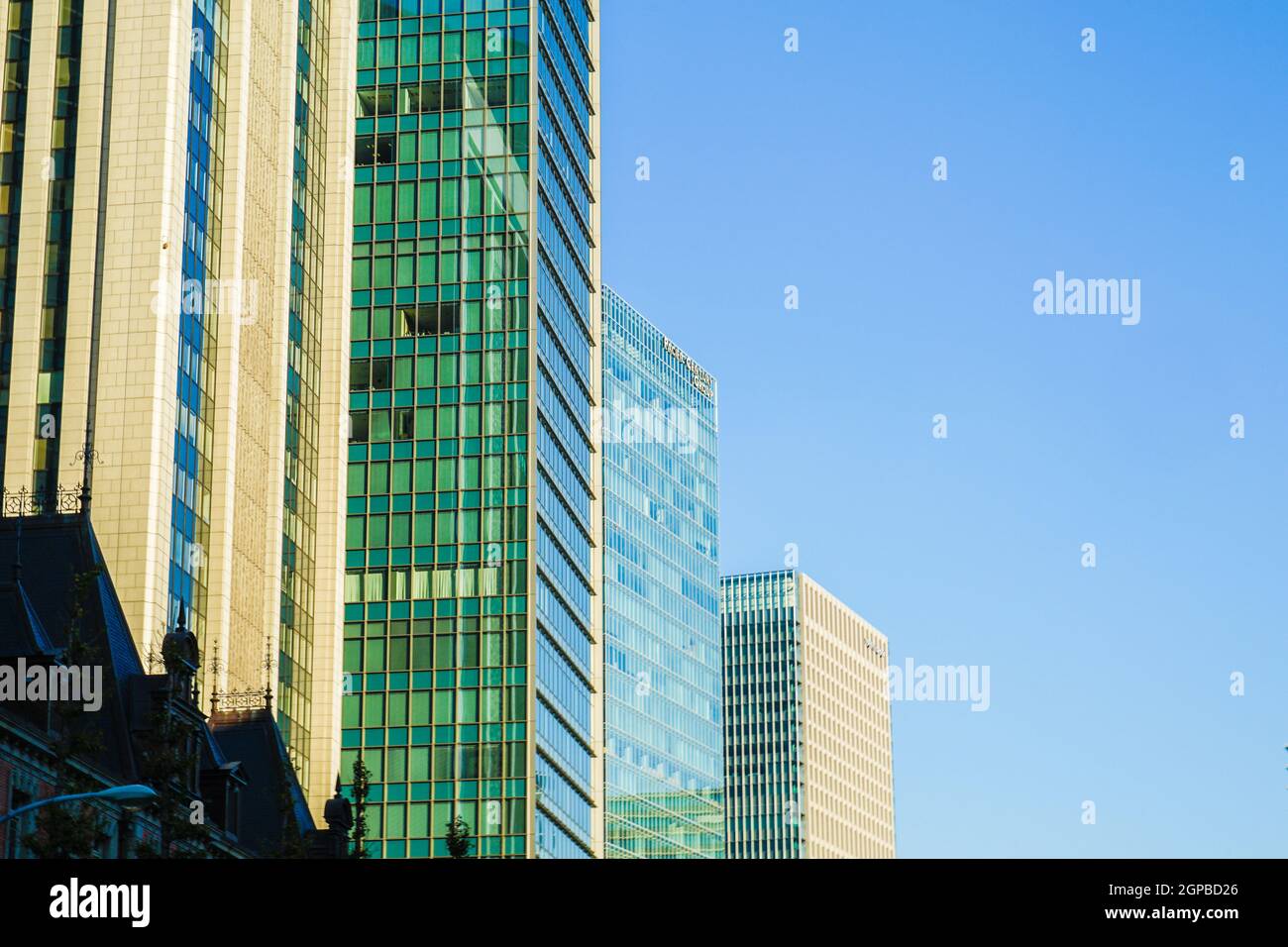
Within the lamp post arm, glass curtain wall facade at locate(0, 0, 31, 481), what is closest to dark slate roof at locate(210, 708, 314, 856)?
glass curtain wall facade at locate(0, 0, 31, 481)

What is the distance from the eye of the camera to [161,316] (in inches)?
3044

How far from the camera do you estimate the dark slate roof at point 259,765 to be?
72250 mm

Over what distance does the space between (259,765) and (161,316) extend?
1791cm

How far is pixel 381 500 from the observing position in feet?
362

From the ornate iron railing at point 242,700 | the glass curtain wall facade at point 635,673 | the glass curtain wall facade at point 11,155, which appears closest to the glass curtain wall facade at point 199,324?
the ornate iron railing at point 242,700

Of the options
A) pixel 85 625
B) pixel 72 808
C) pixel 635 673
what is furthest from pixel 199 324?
pixel 635 673

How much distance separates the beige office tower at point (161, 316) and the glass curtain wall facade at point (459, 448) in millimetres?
12083

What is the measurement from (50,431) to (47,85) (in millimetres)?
14686

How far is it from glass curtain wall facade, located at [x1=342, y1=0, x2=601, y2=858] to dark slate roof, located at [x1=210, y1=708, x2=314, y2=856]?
24.5 meters

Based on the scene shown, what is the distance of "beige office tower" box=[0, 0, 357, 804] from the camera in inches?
2980

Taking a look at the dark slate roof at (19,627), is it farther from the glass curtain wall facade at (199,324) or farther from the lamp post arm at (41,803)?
the lamp post arm at (41,803)
